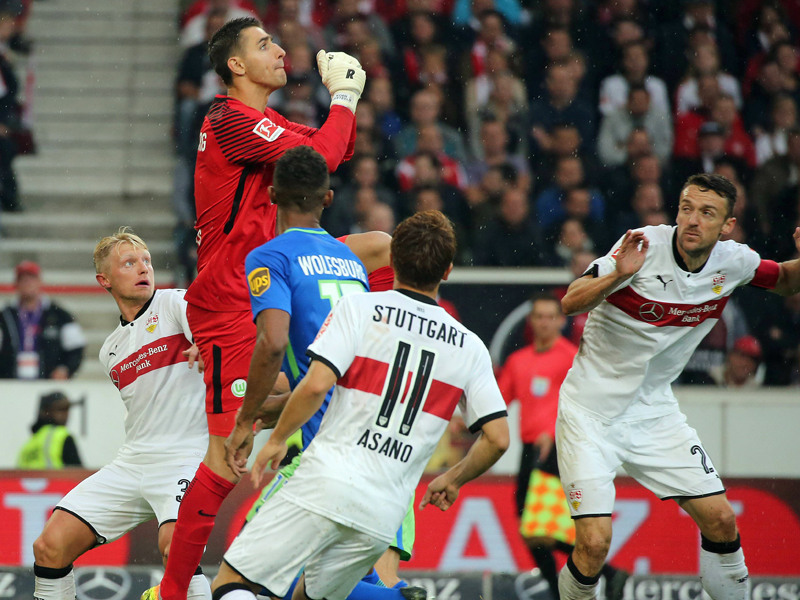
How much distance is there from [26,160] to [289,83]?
10.6 feet

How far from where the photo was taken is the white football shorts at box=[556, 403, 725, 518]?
5754mm

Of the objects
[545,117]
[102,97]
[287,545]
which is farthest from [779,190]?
[287,545]

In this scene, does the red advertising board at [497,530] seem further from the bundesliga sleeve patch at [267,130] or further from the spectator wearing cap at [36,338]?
the bundesliga sleeve patch at [267,130]

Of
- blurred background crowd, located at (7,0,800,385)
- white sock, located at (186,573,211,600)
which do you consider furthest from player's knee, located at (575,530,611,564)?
blurred background crowd, located at (7,0,800,385)

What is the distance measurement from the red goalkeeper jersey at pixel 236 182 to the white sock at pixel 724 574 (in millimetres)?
2804

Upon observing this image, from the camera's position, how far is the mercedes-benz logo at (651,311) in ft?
18.9

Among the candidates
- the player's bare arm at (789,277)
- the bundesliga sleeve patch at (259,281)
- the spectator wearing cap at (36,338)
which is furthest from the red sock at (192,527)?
the spectator wearing cap at (36,338)

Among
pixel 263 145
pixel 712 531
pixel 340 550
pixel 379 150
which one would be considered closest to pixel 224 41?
pixel 263 145

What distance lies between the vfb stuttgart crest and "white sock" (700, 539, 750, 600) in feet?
4.35

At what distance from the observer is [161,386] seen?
19.6 feet

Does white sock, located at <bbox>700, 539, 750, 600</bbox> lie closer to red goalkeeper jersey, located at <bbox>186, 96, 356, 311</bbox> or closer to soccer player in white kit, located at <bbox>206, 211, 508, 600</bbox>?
soccer player in white kit, located at <bbox>206, 211, 508, 600</bbox>

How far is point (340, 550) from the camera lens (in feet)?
14.1

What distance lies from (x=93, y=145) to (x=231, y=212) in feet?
25.9

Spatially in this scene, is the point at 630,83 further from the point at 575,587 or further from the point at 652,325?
the point at 575,587
